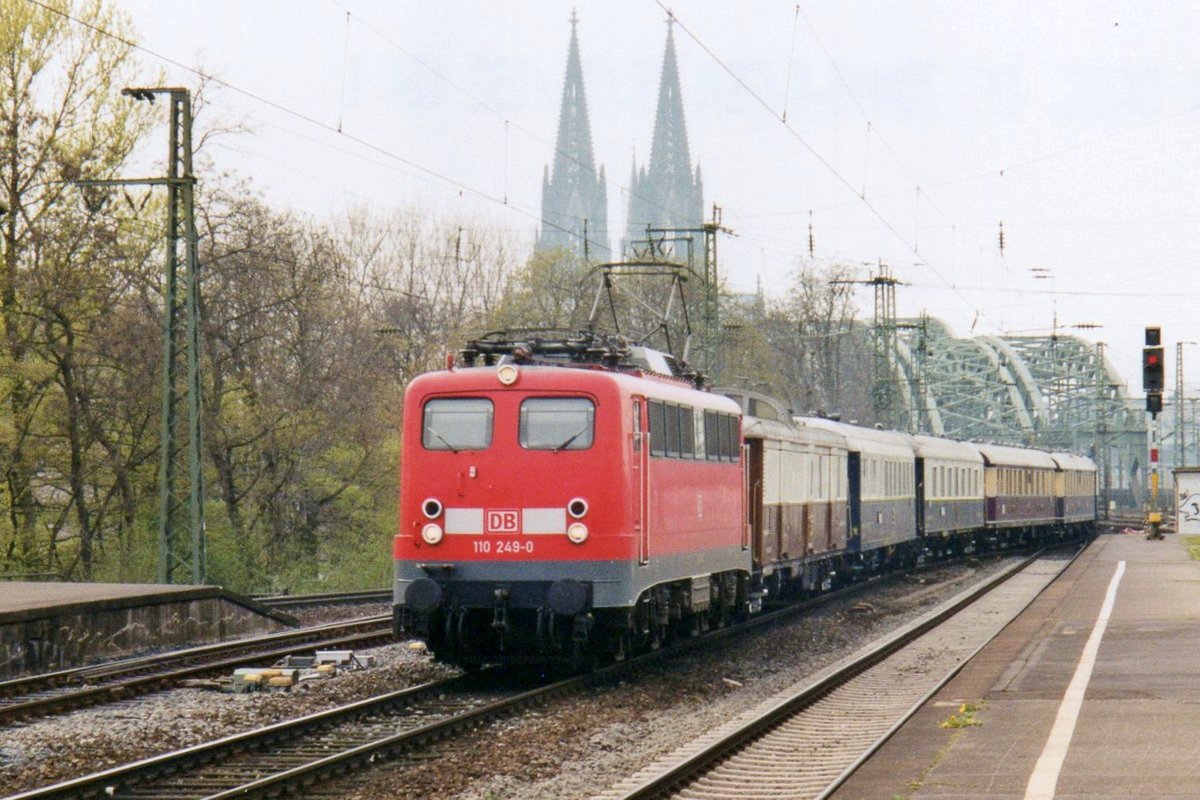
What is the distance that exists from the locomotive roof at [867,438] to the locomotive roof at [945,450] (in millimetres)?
538

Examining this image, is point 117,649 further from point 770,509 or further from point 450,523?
point 770,509

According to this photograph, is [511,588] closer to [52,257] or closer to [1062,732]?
[1062,732]

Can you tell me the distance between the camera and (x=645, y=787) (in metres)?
10.2

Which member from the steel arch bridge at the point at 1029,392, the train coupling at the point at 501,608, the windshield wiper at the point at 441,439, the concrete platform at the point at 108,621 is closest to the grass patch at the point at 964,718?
the train coupling at the point at 501,608

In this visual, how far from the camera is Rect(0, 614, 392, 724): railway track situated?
586 inches

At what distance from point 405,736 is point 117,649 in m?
8.55

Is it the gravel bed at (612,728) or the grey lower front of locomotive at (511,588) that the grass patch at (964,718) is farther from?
the grey lower front of locomotive at (511,588)

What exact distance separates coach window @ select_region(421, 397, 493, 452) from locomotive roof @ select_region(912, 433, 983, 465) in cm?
2542

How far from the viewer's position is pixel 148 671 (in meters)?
17.9

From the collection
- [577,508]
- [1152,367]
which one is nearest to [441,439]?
[577,508]

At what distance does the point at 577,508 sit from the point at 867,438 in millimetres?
19388

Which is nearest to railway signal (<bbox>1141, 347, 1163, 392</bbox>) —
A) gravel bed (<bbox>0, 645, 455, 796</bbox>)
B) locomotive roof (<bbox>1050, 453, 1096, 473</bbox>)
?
gravel bed (<bbox>0, 645, 455, 796</bbox>)

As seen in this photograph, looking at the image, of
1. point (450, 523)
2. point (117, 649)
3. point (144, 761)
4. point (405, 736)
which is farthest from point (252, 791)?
point (117, 649)

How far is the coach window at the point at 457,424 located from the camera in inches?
647
